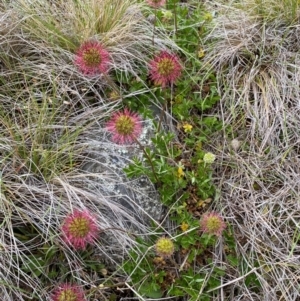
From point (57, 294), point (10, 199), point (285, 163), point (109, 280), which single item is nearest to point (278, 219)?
point (285, 163)

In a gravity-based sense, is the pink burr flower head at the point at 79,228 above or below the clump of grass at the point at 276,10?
below

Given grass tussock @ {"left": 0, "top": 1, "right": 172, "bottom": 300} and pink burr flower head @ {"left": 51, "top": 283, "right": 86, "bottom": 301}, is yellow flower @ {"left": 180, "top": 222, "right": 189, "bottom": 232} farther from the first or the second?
pink burr flower head @ {"left": 51, "top": 283, "right": 86, "bottom": 301}

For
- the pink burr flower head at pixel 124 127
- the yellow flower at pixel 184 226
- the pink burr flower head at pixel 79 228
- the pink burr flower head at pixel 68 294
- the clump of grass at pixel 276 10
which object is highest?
the pink burr flower head at pixel 124 127

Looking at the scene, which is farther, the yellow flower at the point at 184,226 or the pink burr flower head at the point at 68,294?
the yellow flower at the point at 184,226

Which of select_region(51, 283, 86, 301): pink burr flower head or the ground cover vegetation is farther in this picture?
the ground cover vegetation

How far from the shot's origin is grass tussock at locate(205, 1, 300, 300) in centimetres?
202

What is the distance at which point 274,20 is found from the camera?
251 cm

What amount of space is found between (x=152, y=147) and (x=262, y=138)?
17.3 inches

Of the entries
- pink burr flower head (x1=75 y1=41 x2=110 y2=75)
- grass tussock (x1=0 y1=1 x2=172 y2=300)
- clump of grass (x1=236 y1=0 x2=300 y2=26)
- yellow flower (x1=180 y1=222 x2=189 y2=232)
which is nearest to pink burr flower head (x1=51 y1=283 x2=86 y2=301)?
grass tussock (x1=0 y1=1 x2=172 y2=300)

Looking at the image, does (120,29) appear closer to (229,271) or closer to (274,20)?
(274,20)

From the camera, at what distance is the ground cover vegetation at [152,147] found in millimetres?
1968

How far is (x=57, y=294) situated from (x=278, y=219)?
835mm

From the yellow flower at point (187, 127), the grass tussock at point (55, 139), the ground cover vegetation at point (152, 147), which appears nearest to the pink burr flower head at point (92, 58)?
the ground cover vegetation at point (152, 147)

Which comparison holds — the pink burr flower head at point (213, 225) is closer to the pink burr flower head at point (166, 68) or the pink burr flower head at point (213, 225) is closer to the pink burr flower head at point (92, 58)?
the pink burr flower head at point (166, 68)
